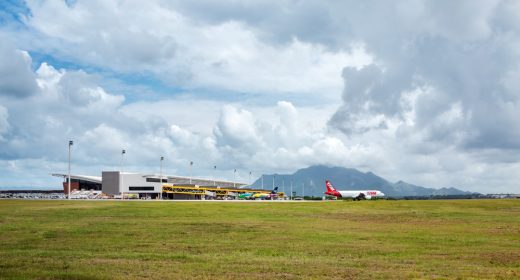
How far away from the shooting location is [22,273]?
21.6 meters

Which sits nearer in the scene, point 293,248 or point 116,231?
point 293,248

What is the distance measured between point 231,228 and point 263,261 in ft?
65.0

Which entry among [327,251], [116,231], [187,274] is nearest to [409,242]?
[327,251]

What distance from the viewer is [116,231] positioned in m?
41.0

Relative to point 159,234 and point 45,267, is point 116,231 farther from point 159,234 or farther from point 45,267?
point 45,267

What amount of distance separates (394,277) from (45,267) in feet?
51.1

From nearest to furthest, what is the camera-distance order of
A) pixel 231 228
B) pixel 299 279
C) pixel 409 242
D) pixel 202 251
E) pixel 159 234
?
pixel 299 279 < pixel 202 251 < pixel 409 242 < pixel 159 234 < pixel 231 228

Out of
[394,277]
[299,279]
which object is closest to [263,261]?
[299,279]

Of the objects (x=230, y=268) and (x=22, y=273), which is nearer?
(x=22, y=273)

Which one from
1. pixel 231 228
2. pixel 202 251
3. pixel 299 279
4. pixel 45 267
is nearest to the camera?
pixel 299 279

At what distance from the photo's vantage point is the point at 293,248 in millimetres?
31031

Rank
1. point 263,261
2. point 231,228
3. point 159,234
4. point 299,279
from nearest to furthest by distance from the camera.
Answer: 1. point 299,279
2. point 263,261
3. point 159,234
4. point 231,228

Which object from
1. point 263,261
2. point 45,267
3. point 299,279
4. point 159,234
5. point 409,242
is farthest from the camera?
point 159,234

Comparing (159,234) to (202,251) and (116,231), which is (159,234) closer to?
(116,231)
